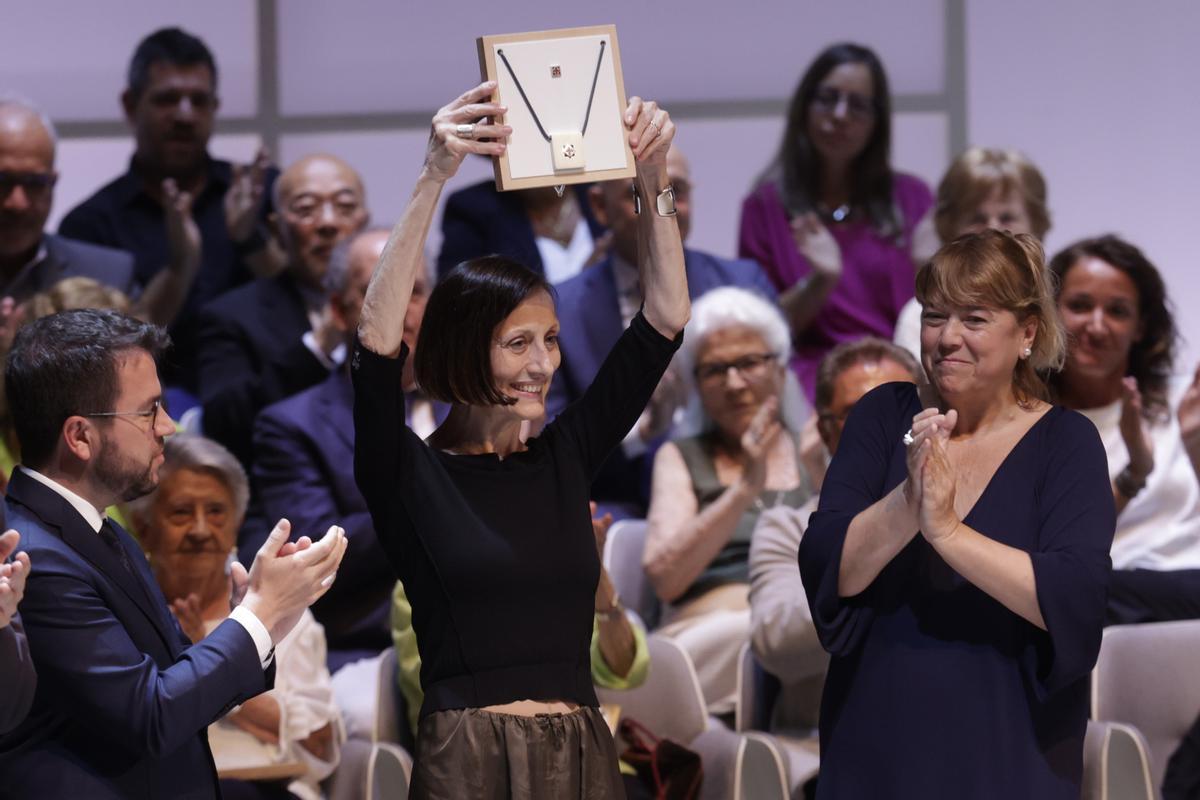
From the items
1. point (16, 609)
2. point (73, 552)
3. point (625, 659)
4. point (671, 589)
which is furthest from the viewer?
point (671, 589)

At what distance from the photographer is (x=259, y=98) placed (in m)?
5.95

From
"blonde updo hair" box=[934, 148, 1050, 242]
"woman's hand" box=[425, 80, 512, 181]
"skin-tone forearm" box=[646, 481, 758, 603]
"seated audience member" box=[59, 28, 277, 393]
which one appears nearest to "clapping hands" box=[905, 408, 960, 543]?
"woman's hand" box=[425, 80, 512, 181]

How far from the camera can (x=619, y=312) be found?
4688 mm

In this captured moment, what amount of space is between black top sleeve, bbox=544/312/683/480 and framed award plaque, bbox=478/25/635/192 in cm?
27

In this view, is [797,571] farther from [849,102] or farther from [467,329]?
[849,102]

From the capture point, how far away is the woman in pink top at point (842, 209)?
5098 mm

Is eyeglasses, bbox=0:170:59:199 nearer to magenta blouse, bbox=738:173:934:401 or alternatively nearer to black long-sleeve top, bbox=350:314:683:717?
magenta blouse, bbox=738:173:934:401

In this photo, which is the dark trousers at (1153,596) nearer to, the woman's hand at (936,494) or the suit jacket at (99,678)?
the woman's hand at (936,494)

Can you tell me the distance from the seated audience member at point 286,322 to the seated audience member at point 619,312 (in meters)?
0.62

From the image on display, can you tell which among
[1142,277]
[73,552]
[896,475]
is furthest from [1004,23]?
[73,552]

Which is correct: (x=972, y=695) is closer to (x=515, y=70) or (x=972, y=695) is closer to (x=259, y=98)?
(x=515, y=70)

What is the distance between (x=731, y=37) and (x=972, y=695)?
12.1 ft

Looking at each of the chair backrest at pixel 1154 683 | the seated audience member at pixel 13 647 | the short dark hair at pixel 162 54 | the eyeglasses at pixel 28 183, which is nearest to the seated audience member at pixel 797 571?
the chair backrest at pixel 1154 683

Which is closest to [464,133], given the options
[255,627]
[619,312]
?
[255,627]
